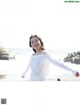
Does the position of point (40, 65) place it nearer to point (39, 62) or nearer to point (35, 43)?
point (39, 62)

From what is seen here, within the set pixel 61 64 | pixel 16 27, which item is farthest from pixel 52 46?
pixel 16 27

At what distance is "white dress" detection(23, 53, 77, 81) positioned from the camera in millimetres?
1991

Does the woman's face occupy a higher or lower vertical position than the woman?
higher

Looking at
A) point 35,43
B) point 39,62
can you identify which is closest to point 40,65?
point 39,62

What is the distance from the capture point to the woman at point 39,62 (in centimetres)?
199

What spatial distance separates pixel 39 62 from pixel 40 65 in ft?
0.06

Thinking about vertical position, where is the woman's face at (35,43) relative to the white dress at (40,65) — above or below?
above

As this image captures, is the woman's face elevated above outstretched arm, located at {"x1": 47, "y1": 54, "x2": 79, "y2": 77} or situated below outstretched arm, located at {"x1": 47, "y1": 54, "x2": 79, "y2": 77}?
above

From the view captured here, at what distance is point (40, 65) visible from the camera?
2000 mm

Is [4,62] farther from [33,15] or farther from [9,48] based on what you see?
[33,15]

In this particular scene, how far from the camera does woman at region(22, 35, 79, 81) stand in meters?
1.99

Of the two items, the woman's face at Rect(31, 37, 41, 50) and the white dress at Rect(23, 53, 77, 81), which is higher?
the woman's face at Rect(31, 37, 41, 50)

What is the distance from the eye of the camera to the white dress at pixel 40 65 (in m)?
1.99

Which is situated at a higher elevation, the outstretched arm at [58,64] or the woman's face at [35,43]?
the woman's face at [35,43]
